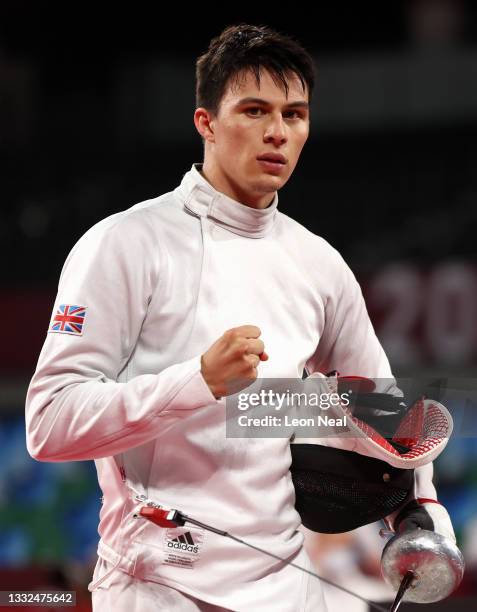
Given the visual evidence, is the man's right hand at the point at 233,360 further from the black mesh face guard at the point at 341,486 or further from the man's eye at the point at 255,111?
the man's eye at the point at 255,111

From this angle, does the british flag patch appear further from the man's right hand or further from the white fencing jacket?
the man's right hand

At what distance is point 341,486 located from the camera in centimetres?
168

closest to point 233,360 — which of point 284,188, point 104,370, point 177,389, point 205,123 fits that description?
point 177,389

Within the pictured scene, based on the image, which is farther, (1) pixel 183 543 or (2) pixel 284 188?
(2) pixel 284 188

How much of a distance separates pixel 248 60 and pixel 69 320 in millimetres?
507

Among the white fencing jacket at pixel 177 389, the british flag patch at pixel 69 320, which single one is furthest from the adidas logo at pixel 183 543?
the british flag patch at pixel 69 320

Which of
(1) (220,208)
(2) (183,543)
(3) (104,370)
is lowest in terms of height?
(2) (183,543)

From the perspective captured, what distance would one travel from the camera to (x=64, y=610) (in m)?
1.80

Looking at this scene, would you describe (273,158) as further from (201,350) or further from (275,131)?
(201,350)

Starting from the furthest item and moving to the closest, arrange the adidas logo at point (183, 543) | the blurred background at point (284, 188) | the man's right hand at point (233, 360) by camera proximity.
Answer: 1. the blurred background at point (284, 188)
2. the adidas logo at point (183, 543)
3. the man's right hand at point (233, 360)

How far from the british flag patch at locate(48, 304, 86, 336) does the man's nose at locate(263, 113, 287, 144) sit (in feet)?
1.32

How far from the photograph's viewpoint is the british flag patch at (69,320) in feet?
4.82

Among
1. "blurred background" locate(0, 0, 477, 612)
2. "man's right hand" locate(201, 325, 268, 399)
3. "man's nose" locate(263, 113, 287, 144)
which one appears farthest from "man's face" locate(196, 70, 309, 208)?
"blurred background" locate(0, 0, 477, 612)

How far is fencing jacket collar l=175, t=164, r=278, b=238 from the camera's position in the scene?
1.67m
